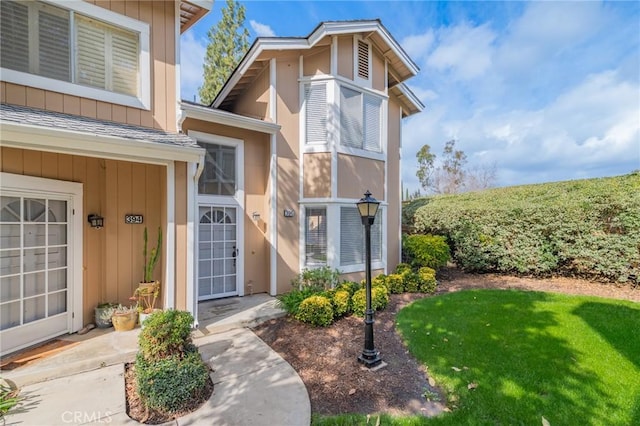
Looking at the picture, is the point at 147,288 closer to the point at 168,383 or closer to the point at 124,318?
the point at 124,318

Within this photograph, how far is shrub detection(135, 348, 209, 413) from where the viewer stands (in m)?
3.54

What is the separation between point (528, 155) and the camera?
32.5 m

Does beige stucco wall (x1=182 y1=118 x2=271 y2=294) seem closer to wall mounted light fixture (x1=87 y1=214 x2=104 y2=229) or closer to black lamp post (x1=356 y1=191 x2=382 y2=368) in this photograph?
wall mounted light fixture (x1=87 y1=214 x2=104 y2=229)

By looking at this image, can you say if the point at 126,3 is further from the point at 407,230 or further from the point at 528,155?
the point at 528,155

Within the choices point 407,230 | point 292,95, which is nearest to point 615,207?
point 407,230

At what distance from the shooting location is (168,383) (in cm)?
356

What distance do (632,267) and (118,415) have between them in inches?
471

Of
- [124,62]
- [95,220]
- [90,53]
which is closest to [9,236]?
[95,220]

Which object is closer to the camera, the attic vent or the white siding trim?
the white siding trim

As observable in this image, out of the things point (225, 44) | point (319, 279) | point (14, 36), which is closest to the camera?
point (14, 36)

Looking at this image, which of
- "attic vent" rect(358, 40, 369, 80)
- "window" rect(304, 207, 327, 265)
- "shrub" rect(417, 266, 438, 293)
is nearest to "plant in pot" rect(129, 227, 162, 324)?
"window" rect(304, 207, 327, 265)

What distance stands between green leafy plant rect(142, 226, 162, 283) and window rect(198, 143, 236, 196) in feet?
6.57

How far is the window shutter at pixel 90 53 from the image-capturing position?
5.48 m

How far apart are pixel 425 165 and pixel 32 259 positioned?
100 feet
